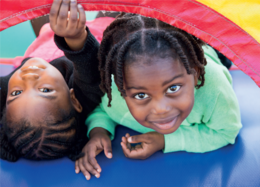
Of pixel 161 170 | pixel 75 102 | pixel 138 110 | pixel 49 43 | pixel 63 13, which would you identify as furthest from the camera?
pixel 49 43

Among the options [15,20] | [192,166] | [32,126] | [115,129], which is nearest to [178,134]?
[192,166]

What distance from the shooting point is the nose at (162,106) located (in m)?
0.55

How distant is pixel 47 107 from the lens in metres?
0.67

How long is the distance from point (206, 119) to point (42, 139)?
0.53 m

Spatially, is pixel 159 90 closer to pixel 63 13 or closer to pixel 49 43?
pixel 63 13

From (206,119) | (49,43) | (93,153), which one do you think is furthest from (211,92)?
(49,43)

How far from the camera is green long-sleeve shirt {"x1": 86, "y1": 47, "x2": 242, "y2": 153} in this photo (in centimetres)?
67

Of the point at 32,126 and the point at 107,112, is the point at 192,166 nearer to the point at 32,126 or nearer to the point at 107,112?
the point at 107,112

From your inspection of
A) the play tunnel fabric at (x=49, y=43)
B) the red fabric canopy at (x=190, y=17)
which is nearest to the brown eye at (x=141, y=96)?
the red fabric canopy at (x=190, y=17)

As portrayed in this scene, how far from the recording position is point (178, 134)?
0.74m

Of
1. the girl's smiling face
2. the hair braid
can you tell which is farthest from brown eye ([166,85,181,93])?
the hair braid

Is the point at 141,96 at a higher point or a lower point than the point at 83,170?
higher

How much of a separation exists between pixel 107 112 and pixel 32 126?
0.28 metres

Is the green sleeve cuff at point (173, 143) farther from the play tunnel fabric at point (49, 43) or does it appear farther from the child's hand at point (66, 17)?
the play tunnel fabric at point (49, 43)
